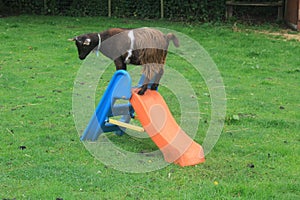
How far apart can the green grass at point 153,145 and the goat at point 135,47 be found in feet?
2.86

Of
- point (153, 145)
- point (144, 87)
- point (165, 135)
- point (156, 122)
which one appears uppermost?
point (144, 87)

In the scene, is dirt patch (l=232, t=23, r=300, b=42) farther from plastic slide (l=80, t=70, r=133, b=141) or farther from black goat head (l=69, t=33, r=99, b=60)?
black goat head (l=69, t=33, r=99, b=60)

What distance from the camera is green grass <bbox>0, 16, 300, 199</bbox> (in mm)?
4363

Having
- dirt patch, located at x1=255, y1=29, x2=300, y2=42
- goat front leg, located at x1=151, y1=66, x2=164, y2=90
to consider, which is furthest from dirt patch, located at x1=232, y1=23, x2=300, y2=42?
goat front leg, located at x1=151, y1=66, x2=164, y2=90

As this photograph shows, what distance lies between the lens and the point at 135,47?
4.87m

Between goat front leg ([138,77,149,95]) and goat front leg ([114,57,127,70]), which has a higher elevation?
goat front leg ([114,57,127,70])

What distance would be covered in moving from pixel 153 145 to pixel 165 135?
0.55 m

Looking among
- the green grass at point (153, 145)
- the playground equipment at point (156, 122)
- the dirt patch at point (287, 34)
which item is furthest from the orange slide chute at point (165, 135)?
the dirt patch at point (287, 34)

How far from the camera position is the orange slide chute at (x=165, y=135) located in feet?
15.9

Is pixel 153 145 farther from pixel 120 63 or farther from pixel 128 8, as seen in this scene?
pixel 128 8

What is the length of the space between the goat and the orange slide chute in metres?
0.17

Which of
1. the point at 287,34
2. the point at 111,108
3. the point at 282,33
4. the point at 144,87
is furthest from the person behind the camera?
the point at 282,33

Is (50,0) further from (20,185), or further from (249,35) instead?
(20,185)

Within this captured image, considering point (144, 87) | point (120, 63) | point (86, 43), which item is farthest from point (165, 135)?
point (86, 43)
